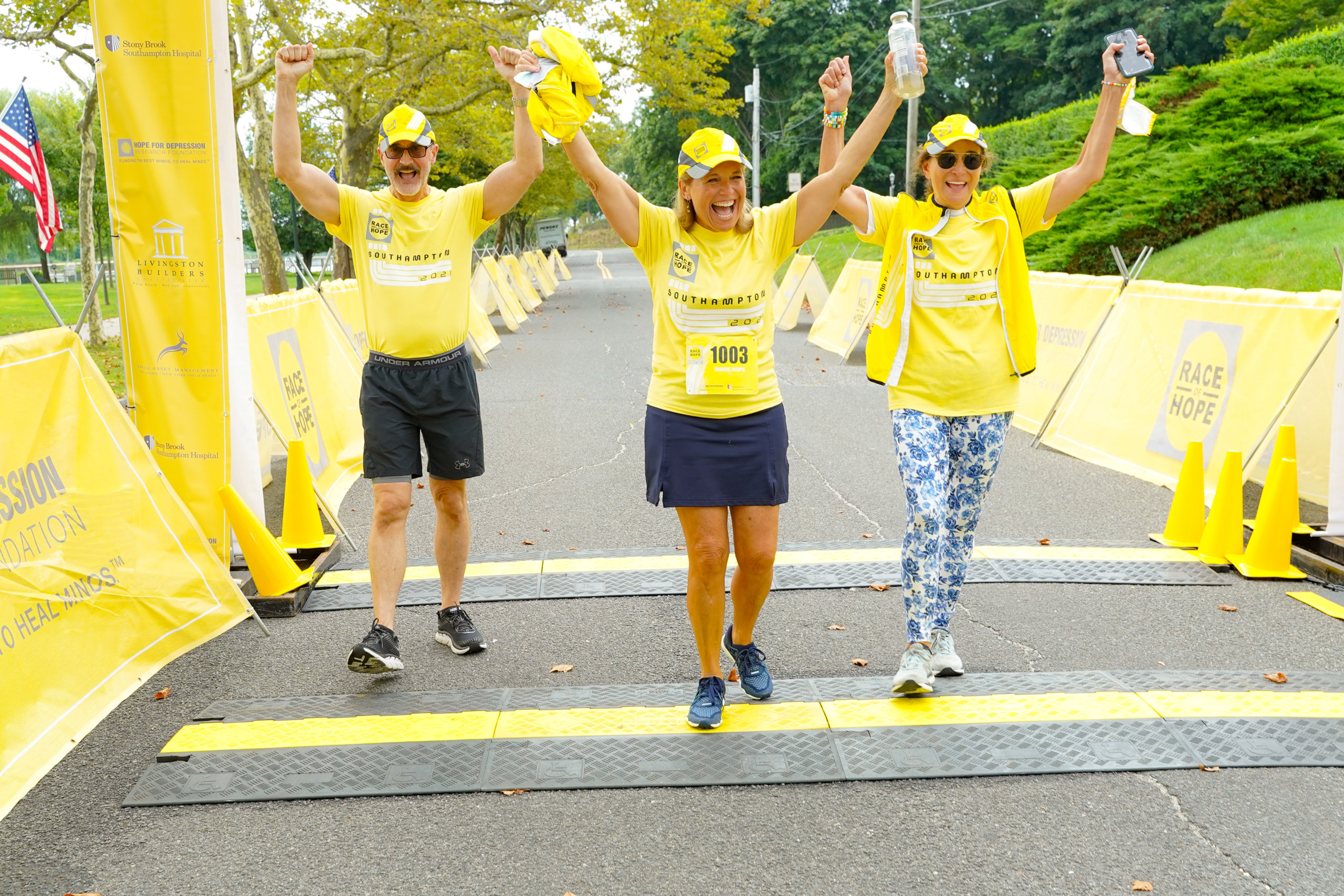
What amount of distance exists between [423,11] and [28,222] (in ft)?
127

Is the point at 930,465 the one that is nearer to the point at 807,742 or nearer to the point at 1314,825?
the point at 807,742

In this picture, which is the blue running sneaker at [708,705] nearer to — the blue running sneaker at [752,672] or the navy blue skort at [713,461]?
the blue running sneaker at [752,672]

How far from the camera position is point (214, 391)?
18.7 feet

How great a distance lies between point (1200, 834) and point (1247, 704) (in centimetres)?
111

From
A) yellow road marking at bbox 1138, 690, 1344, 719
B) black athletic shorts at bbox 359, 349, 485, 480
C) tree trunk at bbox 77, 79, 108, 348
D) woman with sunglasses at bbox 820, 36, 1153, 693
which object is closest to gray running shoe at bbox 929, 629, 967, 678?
woman with sunglasses at bbox 820, 36, 1153, 693

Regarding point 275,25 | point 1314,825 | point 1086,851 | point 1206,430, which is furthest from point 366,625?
point 275,25

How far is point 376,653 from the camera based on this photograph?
4523 mm

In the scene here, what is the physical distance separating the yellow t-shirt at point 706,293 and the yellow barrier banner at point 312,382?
351 centimetres

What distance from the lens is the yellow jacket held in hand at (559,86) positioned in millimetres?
3861

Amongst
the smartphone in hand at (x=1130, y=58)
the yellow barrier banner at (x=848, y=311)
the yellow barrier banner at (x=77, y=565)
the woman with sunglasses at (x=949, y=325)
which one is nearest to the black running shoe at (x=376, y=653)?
the yellow barrier banner at (x=77, y=565)

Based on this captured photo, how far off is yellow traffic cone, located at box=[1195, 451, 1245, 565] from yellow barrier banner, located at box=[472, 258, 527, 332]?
1724cm

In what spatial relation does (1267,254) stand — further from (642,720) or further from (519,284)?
(519,284)

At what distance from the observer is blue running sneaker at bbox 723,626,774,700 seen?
4.39 m

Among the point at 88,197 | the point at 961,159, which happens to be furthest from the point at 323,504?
the point at 88,197
